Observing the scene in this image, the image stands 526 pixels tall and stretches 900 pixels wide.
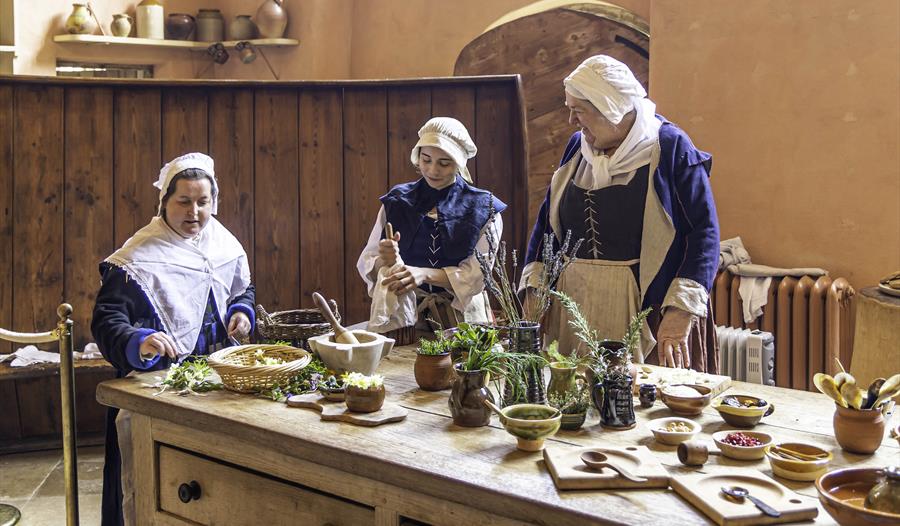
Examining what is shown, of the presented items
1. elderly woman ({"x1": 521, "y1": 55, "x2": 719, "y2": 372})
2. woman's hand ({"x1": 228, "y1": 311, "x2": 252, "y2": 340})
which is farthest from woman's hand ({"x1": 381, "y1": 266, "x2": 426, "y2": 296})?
woman's hand ({"x1": 228, "y1": 311, "x2": 252, "y2": 340})

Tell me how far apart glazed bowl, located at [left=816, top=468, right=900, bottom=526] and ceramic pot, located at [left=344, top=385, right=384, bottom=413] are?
1024mm

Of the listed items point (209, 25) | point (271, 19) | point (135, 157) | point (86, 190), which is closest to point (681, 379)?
point (135, 157)

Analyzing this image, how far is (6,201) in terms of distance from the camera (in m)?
4.71

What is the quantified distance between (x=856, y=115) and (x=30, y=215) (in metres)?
4.44

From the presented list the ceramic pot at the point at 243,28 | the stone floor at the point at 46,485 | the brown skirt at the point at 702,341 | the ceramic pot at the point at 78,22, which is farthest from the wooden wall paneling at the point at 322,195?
the ceramic pot at the point at 78,22

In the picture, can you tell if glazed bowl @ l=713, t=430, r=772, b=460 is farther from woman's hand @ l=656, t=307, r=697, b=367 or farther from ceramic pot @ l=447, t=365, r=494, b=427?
woman's hand @ l=656, t=307, r=697, b=367

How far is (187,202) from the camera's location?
303 centimetres

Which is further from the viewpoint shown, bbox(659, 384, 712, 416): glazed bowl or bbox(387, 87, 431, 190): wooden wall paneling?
bbox(387, 87, 431, 190): wooden wall paneling

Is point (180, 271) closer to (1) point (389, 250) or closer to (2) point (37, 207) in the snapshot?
(1) point (389, 250)

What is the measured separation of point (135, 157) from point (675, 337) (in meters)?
3.16

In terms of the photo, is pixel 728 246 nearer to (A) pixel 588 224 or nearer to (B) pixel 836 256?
(B) pixel 836 256

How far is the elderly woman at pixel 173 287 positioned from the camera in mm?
2889

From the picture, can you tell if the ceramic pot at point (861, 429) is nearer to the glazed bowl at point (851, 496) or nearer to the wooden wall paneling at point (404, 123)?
the glazed bowl at point (851, 496)

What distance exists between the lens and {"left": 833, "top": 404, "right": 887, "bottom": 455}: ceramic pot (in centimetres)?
185
